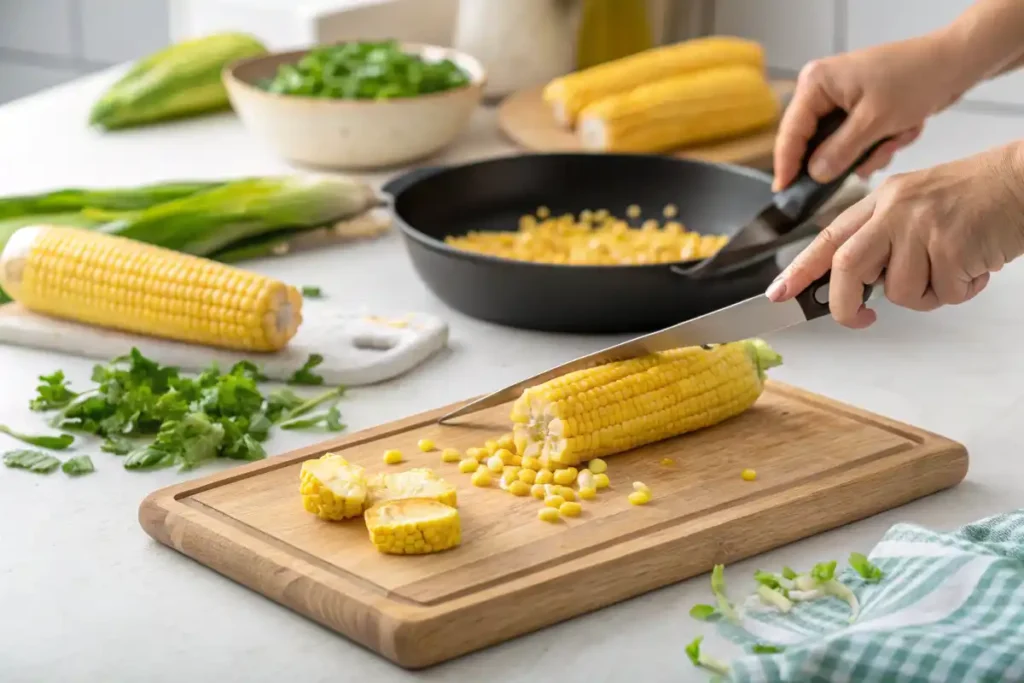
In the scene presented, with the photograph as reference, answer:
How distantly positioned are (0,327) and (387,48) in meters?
0.98

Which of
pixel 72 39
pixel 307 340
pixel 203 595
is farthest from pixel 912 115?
pixel 72 39

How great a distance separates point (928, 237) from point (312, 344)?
2.48 ft

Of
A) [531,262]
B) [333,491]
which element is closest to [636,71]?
[531,262]

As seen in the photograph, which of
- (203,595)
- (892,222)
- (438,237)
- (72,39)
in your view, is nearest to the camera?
(203,595)

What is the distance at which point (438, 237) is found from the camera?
2119 millimetres

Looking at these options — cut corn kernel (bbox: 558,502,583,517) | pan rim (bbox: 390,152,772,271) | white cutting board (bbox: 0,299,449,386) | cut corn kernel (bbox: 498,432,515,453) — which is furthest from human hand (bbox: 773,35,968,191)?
cut corn kernel (bbox: 558,502,583,517)

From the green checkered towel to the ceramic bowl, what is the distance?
136 centimetres

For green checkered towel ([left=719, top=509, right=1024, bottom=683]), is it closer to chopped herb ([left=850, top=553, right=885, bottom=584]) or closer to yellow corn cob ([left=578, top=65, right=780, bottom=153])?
chopped herb ([left=850, top=553, right=885, bottom=584])

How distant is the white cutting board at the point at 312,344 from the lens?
5.77ft

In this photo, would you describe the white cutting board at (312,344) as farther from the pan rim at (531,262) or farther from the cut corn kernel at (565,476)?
the cut corn kernel at (565,476)

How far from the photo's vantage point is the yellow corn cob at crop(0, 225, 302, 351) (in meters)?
1.76

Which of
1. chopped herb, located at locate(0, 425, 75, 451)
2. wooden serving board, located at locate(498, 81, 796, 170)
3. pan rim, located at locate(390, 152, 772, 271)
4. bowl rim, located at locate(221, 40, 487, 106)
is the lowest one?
chopped herb, located at locate(0, 425, 75, 451)

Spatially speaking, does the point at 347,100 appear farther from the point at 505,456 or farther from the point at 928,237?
the point at 928,237

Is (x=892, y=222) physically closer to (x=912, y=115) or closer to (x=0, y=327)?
(x=912, y=115)
